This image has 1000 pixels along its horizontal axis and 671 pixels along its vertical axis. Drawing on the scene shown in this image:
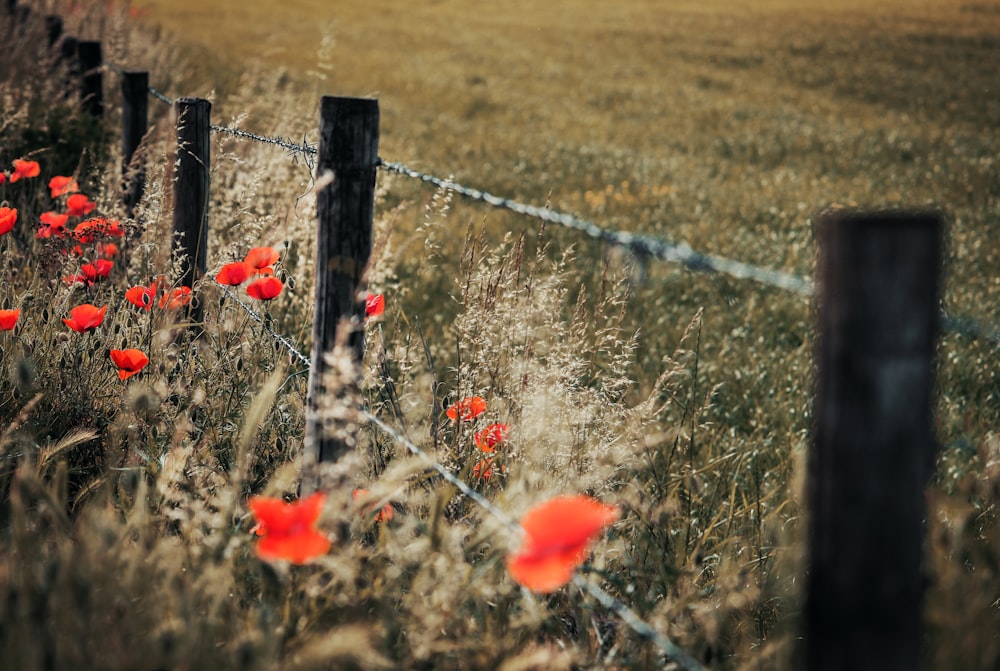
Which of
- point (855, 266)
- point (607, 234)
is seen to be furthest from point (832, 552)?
point (607, 234)

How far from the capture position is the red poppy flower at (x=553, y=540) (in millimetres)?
1157

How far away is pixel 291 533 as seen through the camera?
1321 millimetres

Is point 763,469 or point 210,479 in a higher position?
point 210,479

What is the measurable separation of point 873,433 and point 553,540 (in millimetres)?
418

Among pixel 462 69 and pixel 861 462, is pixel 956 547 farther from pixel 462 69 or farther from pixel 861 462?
pixel 462 69

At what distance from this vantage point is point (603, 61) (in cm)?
1927

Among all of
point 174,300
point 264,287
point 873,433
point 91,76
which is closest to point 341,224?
point 264,287

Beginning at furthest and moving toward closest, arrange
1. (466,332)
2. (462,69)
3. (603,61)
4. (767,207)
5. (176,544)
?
(603,61)
(462,69)
(767,207)
(466,332)
(176,544)

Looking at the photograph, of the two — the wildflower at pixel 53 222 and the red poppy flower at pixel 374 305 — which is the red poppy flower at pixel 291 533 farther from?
the wildflower at pixel 53 222

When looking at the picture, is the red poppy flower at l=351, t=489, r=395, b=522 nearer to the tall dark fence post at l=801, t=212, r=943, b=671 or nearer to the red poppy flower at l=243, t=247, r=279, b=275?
the red poppy flower at l=243, t=247, r=279, b=275

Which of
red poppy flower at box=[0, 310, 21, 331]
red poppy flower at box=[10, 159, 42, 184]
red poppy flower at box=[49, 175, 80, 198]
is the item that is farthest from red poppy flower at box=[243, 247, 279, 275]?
red poppy flower at box=[10, 159, 42, 184]

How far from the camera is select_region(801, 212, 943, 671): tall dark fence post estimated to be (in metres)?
0.94

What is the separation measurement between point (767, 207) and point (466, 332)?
21.4 feet

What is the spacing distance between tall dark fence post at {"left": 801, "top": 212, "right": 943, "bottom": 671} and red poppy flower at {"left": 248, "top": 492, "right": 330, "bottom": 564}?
683 millimetres
